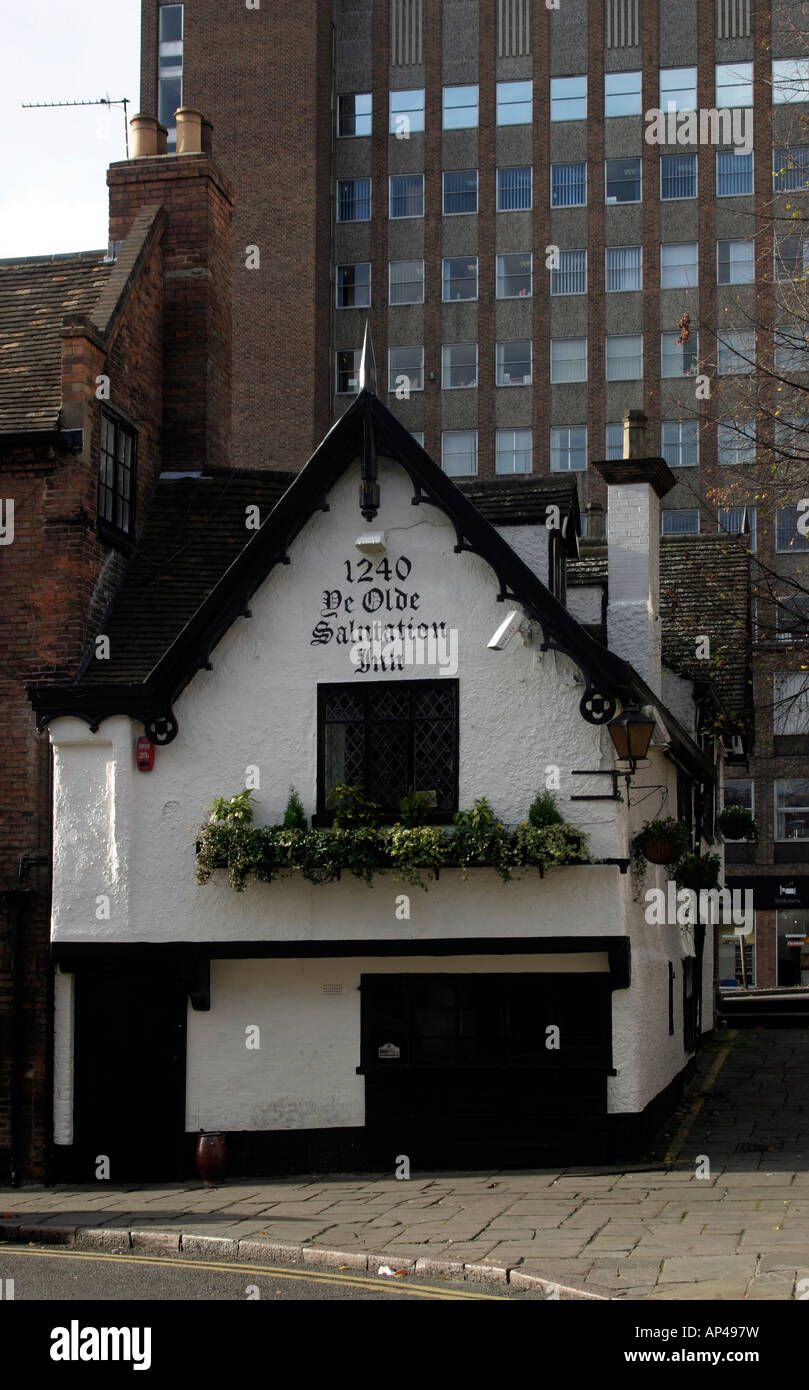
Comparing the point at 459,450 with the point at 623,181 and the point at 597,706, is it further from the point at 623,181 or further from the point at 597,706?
the point at 597,706

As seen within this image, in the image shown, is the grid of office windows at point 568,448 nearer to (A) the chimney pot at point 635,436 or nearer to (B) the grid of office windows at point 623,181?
(B) the grid of office windows at point 623,181

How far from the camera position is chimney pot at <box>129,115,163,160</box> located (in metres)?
21.3

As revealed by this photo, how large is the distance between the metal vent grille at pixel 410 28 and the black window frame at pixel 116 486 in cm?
4230

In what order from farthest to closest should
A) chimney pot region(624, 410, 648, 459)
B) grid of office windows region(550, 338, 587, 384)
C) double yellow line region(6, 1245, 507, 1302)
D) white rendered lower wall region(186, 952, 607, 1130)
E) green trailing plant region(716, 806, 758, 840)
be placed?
grid of office windows region(550, 338, 587, 384) → green trailing plant region(716, 806, 758, 840) → chimney pot region(624, 410, 648, 459) → white rendered lower wall region(186, 952, 607, 1130) → double yellow line region(6, 1245, 507, 1302)

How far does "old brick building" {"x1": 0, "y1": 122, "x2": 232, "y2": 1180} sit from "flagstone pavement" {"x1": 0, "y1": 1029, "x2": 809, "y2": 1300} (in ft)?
7.44

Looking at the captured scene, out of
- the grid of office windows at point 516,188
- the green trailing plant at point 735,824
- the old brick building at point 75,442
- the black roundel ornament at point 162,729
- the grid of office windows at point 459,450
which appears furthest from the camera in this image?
the grid of office windows at point 516,188

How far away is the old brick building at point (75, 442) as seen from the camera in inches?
664

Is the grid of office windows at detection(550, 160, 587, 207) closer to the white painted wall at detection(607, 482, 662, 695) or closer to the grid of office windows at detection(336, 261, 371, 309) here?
the grid of office windows at detection(336, 261, 371, 309)

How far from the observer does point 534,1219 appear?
1266 centimetres


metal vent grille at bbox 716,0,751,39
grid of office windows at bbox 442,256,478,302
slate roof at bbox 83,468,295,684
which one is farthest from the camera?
grid of office windows at bbox 442,256,478,302

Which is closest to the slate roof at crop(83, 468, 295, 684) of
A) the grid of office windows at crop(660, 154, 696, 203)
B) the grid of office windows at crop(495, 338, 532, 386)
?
the grid of office windows at crop(495, 338, 532, 386)

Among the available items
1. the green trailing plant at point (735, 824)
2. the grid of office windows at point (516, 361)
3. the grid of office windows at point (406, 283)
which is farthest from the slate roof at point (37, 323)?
the grid of office windows at point (406, 283)

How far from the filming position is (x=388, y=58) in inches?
2238

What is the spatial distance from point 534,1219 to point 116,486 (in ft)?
33.0
